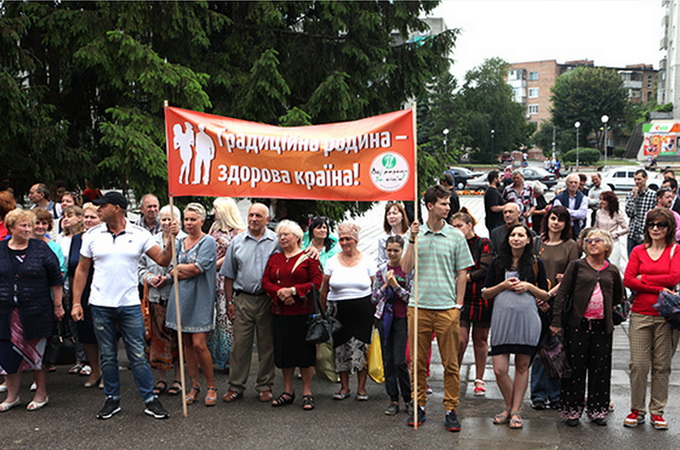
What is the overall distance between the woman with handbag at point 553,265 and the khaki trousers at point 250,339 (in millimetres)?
2568

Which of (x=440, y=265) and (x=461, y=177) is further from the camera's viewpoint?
(x=461, y=177)

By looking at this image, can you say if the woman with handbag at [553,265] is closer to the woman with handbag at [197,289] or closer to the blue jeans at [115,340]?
the woman with handbag at [197,289]

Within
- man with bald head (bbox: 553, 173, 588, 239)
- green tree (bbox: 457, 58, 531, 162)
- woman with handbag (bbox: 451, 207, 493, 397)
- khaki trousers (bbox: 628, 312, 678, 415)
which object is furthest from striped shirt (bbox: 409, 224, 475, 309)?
green tree (bbox: 457, 58, 531, 162)

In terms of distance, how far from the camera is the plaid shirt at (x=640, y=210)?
458 inches

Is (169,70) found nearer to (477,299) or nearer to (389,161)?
(389,161)

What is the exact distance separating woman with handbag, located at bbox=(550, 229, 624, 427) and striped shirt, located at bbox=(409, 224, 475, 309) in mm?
922

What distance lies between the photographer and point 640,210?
1177cm

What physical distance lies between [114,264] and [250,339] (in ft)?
5.02

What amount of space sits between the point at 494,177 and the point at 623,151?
9032cm

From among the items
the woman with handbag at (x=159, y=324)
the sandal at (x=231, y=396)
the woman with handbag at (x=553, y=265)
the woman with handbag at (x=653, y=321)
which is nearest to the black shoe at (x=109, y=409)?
the woman with handbag at (x=159, y=324)

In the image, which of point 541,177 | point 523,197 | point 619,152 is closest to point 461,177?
point 541,177

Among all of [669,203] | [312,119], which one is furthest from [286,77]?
[669,203]

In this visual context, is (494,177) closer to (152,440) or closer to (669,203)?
(669,203)

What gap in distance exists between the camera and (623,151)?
9506 centimetres
